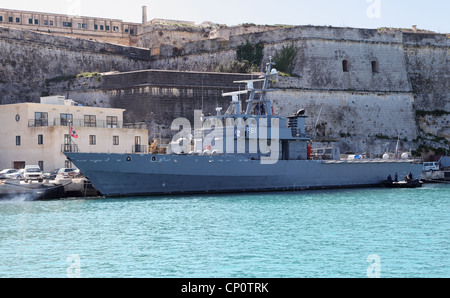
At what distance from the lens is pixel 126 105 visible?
1448 inches

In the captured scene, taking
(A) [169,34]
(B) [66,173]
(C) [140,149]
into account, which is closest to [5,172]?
(B) [66,173]

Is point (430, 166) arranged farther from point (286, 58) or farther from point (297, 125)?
point (297, 125)

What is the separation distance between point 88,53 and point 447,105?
75.9ft

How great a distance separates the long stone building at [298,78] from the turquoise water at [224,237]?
41.5 feet

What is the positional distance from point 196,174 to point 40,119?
8.92 meters

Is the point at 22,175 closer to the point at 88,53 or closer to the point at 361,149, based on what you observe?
the point at 88,53

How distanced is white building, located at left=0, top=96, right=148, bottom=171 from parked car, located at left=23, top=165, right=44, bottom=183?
75.6 inches

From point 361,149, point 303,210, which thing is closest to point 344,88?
point 361,149

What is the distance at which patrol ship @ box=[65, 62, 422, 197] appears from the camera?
82.6 ft

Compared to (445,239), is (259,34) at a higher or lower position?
higher

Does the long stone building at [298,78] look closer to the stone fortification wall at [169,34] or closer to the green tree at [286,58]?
the green tree at [286,58]

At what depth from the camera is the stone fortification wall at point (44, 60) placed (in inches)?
1464

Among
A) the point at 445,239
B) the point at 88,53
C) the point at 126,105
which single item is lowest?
the point at 445,239

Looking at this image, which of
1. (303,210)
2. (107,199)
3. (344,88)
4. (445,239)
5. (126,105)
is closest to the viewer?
(445,239)
